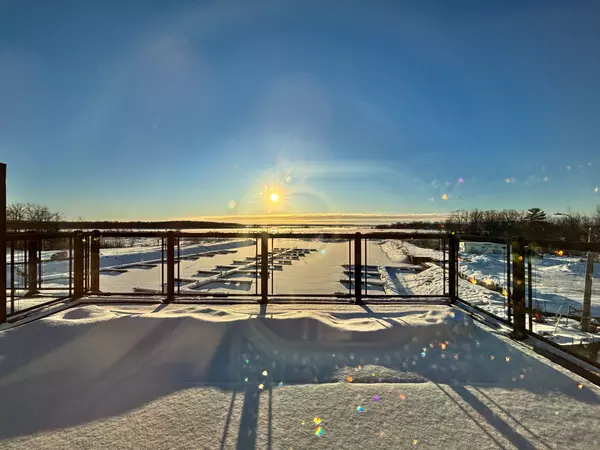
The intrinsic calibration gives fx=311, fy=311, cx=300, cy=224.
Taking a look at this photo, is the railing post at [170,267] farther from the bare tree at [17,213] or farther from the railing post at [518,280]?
the bare tree at [17,213]

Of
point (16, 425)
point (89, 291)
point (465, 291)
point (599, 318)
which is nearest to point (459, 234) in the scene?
point (16, 425)

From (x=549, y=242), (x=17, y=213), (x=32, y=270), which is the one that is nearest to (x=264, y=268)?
(x=549, y=242)

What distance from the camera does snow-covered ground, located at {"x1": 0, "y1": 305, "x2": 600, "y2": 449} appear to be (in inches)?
75.1

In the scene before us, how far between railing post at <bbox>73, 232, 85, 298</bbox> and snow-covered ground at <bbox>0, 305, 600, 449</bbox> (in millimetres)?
1433

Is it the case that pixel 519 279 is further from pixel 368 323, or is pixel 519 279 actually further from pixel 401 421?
pixel 401 421

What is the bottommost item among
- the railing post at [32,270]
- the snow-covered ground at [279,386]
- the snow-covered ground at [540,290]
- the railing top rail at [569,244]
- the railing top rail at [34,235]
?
the snow-covered ground at [540,290]

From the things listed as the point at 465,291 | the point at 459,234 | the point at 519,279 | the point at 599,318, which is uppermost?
the point at 459,234

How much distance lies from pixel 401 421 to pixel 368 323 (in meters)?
1.82

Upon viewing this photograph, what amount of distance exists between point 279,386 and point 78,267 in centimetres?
428

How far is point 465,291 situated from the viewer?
12.3 m

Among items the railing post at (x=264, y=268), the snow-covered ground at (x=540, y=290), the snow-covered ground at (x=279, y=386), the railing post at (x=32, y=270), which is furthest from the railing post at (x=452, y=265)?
the railing post at (x=32, y=270)

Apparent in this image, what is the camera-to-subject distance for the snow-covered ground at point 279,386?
6.26 feet

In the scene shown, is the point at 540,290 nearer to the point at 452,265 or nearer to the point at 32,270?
the point at 452,265

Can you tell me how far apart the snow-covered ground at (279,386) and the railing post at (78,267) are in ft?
4.70
